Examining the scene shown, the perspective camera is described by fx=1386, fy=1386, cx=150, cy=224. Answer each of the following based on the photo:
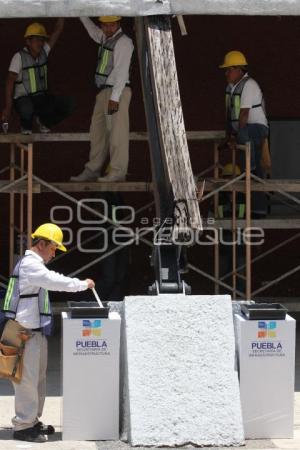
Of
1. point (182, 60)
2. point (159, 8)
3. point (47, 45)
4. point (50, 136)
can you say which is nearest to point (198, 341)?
point (159, 8)

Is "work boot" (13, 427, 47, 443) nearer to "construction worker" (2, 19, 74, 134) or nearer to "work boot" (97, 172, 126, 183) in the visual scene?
"work boot" (97, 172, 126, 183)

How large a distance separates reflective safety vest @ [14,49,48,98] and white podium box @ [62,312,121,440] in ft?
16.4

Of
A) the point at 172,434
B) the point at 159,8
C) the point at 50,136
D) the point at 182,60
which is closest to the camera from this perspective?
the point at 172,434

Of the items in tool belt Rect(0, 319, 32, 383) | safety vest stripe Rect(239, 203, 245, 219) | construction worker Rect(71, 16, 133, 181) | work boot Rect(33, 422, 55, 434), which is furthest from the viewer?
safety vest stripe Rect(239, 203, 245, 219)

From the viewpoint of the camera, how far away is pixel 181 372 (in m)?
11.1

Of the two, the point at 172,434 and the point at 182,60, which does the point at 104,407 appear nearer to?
the point at 172,434

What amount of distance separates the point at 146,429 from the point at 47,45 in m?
6.30

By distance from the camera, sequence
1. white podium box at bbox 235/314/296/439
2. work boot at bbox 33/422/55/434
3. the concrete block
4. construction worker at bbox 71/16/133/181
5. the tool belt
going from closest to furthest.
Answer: the concrete block → the tool belt → work boot at bbox 33/422/55/434 → white podium box at bbox 235/314/296/439 → construction worker at bbox 71/16/133/181

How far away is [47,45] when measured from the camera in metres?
15.9

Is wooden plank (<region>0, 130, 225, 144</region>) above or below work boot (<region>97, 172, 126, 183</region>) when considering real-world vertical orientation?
above

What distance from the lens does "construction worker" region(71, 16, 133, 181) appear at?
49.3 feet

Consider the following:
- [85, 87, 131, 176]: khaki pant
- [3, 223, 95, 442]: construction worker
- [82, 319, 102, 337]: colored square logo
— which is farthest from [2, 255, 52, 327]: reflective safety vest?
[85, 87, 131, 176]: khaki pant

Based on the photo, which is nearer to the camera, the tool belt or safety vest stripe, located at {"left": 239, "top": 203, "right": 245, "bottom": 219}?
the tool belt

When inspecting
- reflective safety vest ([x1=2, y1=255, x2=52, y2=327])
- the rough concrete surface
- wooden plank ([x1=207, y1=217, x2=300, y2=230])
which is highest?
wooden plank ([x1=207, y1=217, x2=300, y2=230])
